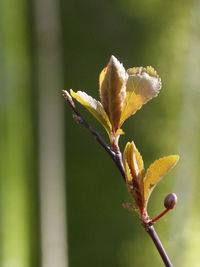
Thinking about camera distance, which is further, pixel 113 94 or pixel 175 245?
pixel 175 245

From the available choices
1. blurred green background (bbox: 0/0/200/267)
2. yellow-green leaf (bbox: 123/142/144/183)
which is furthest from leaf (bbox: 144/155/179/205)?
blurred green background (bbox: 0/0/200/267)

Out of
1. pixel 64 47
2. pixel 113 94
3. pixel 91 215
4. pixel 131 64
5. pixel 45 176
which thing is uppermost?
pixel 64 47

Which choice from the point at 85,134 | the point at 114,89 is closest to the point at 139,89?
the point at 114,89

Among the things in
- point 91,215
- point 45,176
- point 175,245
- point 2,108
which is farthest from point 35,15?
point 175,245

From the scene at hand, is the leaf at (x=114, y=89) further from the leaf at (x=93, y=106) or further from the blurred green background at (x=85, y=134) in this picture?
the blurred green background at (x=85, y=134)

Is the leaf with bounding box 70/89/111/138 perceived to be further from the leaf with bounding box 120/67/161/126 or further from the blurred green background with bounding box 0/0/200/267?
the blurred green background with bounding box 0/0/200/267

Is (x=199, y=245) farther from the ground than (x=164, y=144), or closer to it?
closer to it

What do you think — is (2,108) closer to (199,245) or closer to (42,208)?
(42,208)
